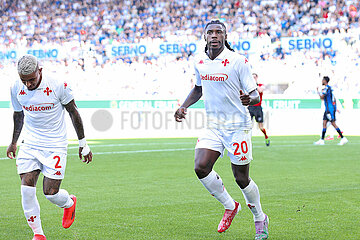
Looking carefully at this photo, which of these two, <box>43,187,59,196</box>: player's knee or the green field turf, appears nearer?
<box>43,187,59,196</box>: player's knee

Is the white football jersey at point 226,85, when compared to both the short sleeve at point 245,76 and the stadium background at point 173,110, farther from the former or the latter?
the stadium background at point 173,110

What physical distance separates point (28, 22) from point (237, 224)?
1408 inches

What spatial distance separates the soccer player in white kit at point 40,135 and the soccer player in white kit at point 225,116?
1.40 metres

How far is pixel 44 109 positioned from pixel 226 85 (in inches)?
77.0

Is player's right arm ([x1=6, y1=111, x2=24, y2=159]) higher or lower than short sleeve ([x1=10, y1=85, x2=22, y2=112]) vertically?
lower

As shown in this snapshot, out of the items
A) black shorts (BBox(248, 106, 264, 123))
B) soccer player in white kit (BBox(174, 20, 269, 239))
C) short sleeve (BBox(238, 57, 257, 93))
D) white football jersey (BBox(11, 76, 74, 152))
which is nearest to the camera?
white football jersey (BBox(11, 76, 74, 152))

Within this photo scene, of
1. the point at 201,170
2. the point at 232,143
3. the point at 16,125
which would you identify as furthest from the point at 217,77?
the point at 16,125

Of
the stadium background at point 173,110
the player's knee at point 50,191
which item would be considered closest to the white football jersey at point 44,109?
the stadium background at point 173,110

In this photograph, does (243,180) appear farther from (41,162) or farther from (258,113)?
(258,113)

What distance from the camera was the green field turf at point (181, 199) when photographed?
6688 mm

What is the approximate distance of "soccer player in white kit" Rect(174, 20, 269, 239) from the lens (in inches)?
248

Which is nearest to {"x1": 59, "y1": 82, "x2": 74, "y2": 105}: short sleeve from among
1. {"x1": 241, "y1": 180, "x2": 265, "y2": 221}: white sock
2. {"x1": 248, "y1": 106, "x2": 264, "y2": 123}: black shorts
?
{"x1": 241, "y1": 180, "x2": 265, "y2": 221}: white sock

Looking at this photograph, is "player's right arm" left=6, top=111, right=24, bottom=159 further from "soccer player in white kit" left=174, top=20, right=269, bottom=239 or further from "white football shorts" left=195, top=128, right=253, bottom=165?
"white football shorts" left=195, top=128, right=253, bottom=165

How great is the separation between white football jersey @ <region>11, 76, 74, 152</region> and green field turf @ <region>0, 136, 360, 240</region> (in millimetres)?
1080
